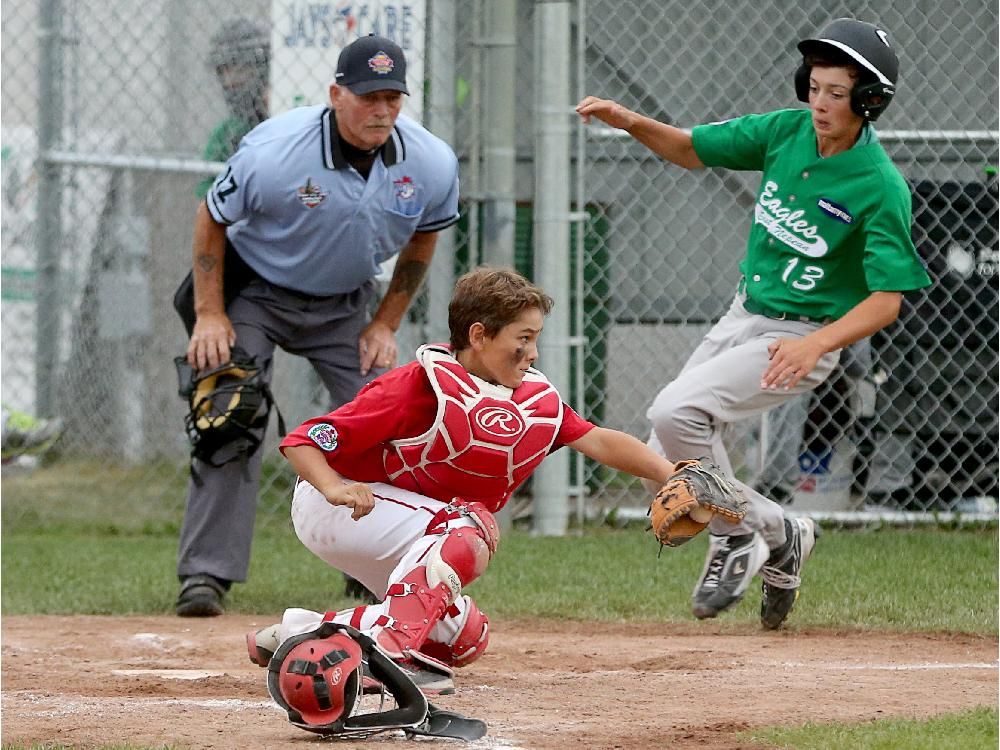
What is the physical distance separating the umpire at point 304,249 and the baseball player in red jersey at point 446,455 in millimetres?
1623

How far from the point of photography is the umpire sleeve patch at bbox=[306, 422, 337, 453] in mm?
3543

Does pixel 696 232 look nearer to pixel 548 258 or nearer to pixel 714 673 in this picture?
pixel 548 258

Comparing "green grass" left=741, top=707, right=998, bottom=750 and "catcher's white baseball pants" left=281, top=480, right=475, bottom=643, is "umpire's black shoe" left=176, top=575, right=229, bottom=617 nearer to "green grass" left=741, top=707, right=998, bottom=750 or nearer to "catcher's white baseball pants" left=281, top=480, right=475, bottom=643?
"catcher's white baseball pants" left=281, top=480, right=475, bottom=643

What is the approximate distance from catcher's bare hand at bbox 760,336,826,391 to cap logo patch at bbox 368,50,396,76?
1.54 meters

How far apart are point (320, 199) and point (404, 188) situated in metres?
0.30

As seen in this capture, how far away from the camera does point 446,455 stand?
366 cm

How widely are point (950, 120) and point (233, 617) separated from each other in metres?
4.10

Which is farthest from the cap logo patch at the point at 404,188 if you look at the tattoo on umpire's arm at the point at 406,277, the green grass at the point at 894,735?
the green grass at the point at 894,735

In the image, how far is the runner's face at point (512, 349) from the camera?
3.54 metres

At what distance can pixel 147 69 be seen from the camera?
9172 mm

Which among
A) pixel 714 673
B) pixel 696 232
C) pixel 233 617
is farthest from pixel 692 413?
pixel 696 232

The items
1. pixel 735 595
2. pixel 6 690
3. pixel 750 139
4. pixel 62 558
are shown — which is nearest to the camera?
pixel 6 690

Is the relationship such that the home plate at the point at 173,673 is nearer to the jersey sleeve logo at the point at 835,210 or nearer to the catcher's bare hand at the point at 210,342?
the catcher's bare hand at the point at 210,342

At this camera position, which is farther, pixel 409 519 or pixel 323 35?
pixel 323 35
